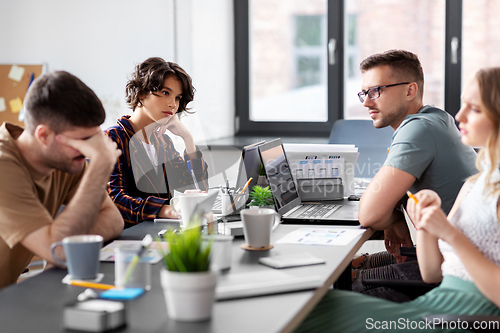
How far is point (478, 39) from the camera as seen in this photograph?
3701 millimetres

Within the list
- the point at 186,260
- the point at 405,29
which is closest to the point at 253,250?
the point at 186,260

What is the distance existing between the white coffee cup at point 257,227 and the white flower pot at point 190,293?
469 mm

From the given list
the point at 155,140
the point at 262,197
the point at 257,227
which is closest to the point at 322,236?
A: the point at 257,227

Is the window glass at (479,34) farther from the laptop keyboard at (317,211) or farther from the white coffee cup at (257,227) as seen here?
the white coffee cup at (257,227)

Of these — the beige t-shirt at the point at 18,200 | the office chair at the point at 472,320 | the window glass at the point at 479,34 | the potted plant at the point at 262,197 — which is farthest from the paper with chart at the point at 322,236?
the window glass at the point at 479,34

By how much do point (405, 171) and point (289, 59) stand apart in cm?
241

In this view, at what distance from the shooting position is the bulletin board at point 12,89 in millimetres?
3154

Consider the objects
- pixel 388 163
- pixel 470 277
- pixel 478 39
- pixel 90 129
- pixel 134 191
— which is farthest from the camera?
pixel 478 39

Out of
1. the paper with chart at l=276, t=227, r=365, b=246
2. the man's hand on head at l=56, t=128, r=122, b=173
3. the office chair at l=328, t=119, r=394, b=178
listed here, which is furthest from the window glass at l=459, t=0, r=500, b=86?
the man's hand on head at l=56, t=128, r=122, b=173

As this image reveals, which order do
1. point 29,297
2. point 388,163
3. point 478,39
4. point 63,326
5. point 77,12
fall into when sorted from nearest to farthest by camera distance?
point 63,326
point 29,297
point 388,163
point 77,12
point 478,39

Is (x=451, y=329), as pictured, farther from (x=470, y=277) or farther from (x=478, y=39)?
(x=478, y=39)

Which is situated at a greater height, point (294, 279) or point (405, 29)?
point (405, 29)

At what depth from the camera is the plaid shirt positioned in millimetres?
1919

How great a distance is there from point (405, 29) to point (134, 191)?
2516mm
